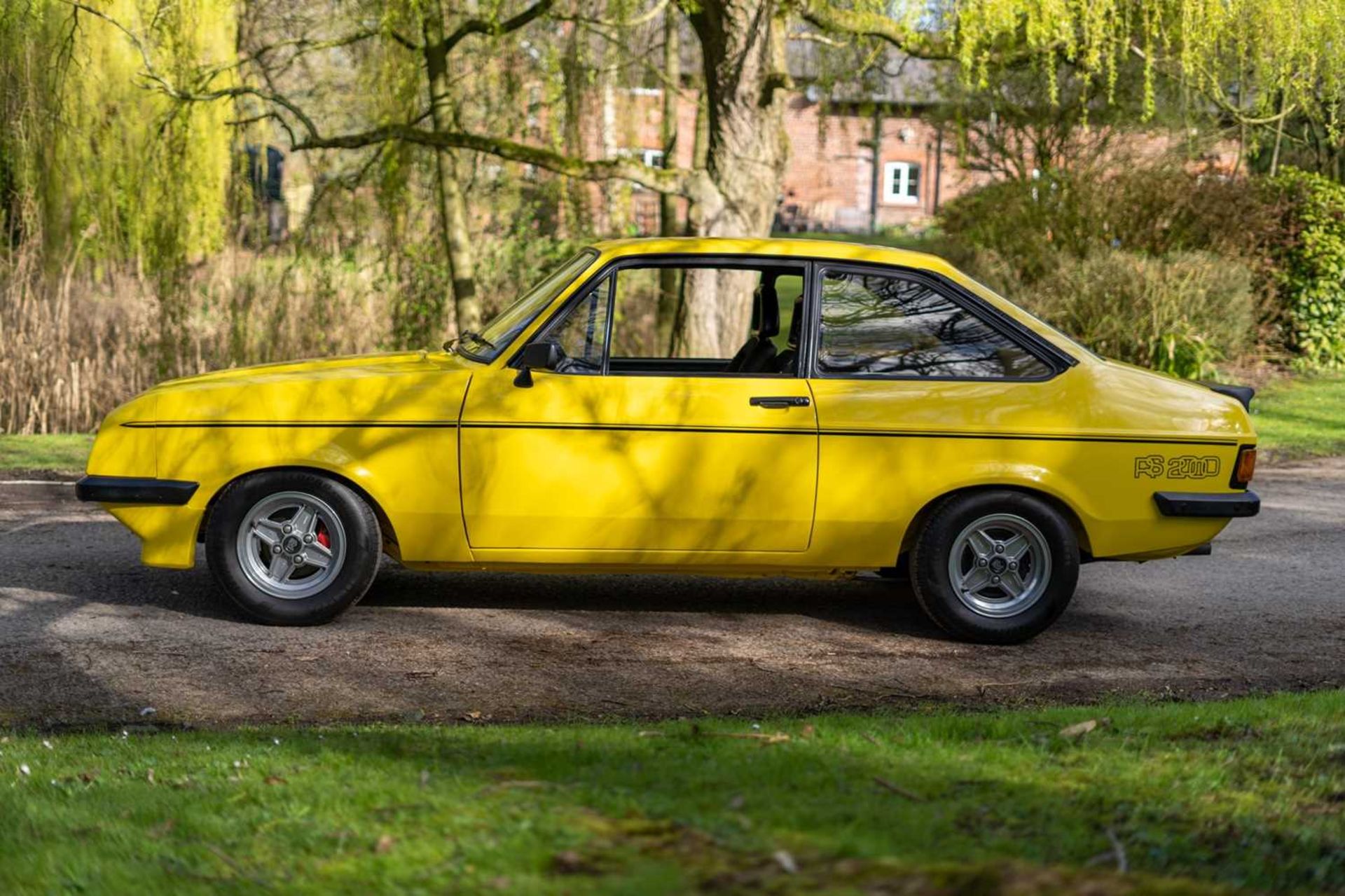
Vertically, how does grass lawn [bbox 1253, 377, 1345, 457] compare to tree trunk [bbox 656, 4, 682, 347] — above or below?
below

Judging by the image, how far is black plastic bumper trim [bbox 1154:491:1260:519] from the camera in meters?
7.31

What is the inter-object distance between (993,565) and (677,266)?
2003 millimetres

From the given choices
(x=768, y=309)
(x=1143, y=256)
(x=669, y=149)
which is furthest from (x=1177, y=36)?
(x=768, y=309)

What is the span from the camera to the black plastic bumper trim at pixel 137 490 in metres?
7.23

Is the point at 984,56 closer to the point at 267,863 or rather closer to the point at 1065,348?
the point at 1065,348

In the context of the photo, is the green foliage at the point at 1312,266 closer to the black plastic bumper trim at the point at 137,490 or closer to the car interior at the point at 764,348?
the car interior at the point at 764,348

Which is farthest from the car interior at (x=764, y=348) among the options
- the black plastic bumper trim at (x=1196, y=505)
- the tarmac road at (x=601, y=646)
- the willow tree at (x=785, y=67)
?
the willow tree at (x=785, y=67)

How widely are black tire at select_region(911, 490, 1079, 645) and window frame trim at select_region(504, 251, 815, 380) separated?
956 mm

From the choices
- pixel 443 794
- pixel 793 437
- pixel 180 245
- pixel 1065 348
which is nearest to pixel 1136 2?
pixel 1065 348

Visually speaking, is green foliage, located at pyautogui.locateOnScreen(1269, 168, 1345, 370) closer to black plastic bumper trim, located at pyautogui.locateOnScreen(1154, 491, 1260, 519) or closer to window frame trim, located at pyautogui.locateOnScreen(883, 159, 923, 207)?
black plastic bumper trim, located at pyautogui.locateOnScreen(1154, 491, 1260, 519)

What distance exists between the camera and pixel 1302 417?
1702 cm

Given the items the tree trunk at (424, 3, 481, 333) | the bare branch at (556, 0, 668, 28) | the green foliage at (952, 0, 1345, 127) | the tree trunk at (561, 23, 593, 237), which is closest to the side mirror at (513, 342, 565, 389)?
the green foliage at (952, 0, 1345, 127)

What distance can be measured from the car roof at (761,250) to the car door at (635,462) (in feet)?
1.54

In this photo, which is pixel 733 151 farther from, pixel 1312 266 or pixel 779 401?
pixel 1312 266
